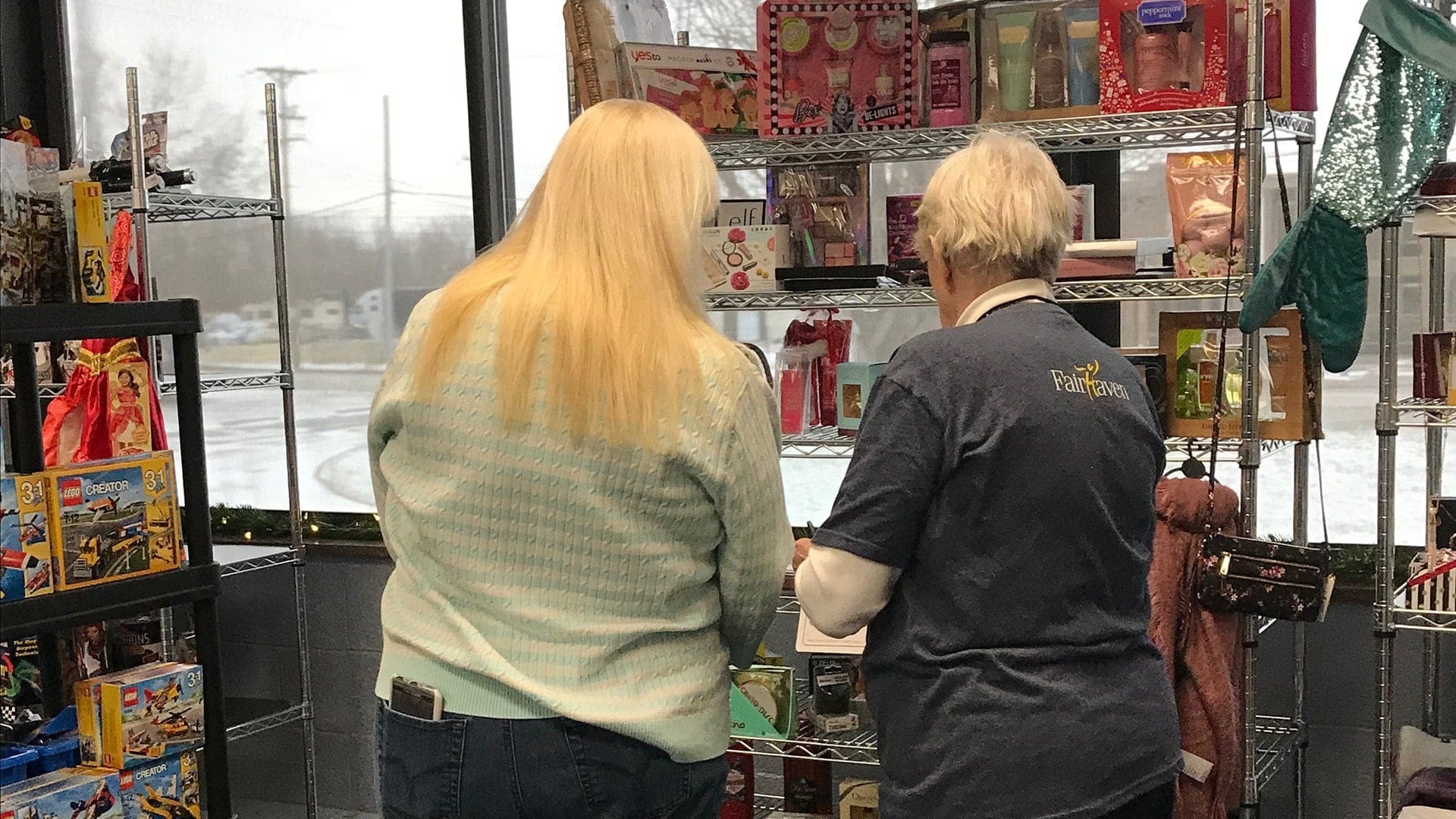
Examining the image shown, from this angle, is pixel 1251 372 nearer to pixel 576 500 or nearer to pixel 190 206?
pixel 576 500

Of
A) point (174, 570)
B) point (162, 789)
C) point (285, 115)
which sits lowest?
point (162, 789)

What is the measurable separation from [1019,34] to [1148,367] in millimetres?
738

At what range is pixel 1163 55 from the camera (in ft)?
9.20

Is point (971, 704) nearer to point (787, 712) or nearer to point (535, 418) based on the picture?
point (535, 418)

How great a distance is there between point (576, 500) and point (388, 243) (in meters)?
2.89

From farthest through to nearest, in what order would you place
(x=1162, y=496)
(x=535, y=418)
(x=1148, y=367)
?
(x=1148, y=367)
(x=1162, y=496)
(x=535, y=418)

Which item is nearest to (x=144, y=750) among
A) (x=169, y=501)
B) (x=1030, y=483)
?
(x=169, y=501)

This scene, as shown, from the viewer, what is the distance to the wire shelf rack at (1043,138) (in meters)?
2.81

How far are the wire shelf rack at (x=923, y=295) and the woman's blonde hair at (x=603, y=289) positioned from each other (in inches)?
36.5

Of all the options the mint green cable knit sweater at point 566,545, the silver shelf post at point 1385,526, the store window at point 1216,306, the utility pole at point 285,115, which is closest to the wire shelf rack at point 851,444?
the silver shelf post at point 1385,526

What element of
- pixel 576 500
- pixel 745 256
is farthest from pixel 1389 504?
pixel 576 500

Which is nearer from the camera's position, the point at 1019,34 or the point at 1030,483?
the point at 1030,483

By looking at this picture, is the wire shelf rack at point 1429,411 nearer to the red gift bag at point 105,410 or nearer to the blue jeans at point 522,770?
the blue jeans at point 522,770

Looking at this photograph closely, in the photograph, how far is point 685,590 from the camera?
1.75 metres
